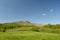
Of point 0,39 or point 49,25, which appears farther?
point 49,25

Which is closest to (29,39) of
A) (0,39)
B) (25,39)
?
(25,39)

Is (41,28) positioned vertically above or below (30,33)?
above

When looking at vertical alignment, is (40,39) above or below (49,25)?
below

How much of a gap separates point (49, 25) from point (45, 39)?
37.3m

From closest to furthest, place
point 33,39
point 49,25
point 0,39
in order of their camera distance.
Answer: point 0,39
point 33,39
point 49,25

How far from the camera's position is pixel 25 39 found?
23938 mm

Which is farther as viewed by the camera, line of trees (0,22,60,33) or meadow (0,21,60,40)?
line of trees (0,22,60,33)

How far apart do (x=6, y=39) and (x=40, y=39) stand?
271 inches

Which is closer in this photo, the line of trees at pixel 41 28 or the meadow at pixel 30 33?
the meadow at pixel 30 33

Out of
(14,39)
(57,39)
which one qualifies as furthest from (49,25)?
(14,39)

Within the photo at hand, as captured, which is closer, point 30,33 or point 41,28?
point 30,33

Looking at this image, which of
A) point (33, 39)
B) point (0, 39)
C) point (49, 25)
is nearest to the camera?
point (0, 39)

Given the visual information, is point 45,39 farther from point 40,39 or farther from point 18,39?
point 18,39

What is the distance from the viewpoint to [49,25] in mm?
60875
